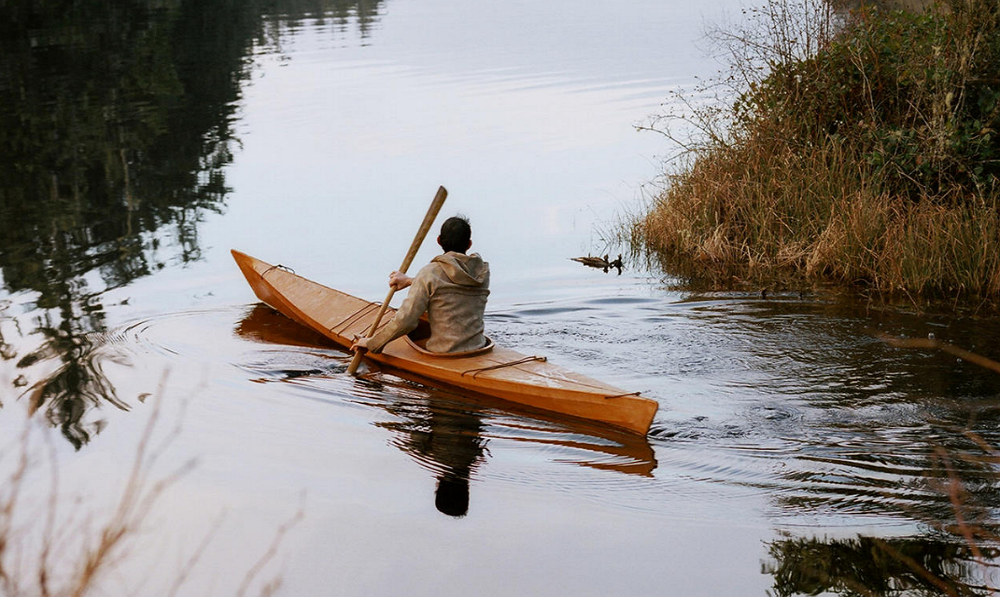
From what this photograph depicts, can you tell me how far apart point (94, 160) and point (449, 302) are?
34.9 feet

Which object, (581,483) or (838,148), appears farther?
(838,148)

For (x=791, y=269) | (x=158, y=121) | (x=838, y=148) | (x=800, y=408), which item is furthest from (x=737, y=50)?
(x=158, y=121)

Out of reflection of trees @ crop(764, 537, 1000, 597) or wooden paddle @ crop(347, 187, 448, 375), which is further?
wooden paddle @ crop(347, 187, 448, 375)

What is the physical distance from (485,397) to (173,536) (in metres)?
2.46

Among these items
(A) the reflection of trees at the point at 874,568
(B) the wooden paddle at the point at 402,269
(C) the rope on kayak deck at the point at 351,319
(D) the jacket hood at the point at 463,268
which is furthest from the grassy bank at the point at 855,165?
(A) the reflection of trees at the point at 874,568

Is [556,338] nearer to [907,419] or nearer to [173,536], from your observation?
[907,419]

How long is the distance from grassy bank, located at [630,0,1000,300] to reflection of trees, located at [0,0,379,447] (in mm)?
5567

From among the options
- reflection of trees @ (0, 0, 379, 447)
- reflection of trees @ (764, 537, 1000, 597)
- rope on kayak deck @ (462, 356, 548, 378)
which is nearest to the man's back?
rope on kayak deck @ (462, 356, 548, 378)

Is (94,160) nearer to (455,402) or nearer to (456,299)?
(456,299)

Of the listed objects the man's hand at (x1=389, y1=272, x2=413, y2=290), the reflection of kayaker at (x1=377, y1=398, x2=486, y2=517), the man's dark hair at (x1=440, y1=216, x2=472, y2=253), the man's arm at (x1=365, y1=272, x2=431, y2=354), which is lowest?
the reflection of kayaker at (x1=377, y1=398, x2=486, y2=517)

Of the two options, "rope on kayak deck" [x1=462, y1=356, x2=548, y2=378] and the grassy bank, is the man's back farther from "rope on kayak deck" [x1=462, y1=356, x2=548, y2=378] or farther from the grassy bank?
the grassy bank

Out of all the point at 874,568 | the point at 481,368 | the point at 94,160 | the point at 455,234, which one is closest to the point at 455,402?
the point at 481,368

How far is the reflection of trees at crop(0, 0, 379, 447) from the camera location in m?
9.13

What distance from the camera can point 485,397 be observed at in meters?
7.27
